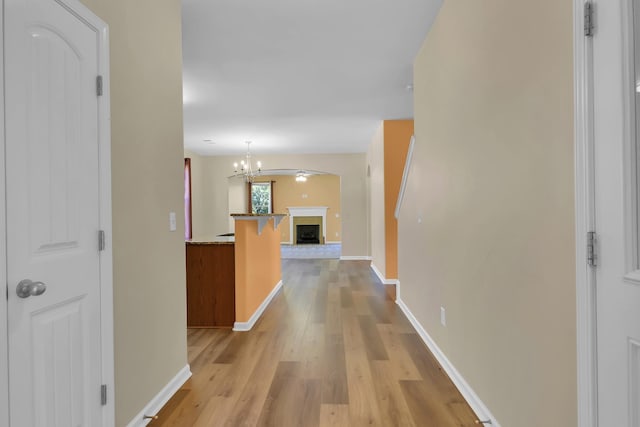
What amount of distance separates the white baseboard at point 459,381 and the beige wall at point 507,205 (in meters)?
0.04

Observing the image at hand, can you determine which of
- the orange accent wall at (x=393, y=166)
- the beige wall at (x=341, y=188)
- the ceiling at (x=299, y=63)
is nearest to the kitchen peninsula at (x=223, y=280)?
the ceiling at (x=299, y=63)

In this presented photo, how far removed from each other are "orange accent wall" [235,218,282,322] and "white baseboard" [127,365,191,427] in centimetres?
107

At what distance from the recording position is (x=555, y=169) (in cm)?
133

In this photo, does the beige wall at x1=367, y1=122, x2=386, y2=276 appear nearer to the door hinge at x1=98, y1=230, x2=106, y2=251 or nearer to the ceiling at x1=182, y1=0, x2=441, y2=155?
the ceiling at x1=182, y1=0, x2=441, y2=155

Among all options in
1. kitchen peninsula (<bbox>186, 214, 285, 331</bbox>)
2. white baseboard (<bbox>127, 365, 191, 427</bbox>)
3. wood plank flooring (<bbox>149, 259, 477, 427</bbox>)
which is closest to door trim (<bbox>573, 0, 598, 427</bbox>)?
wood plank flooring (<bbox>149, 259, 477, 427</bbox>)

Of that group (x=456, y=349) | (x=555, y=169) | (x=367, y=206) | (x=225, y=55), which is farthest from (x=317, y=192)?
(x=555, y=169)

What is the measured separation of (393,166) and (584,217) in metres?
4.89

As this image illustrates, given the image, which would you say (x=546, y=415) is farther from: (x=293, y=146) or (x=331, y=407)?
(x=293, y=146)

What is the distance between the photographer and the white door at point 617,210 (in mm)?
1013

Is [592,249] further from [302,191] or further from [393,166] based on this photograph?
[302,191]

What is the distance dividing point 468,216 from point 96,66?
209cm

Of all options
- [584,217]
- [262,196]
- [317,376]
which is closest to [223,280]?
[317,376]

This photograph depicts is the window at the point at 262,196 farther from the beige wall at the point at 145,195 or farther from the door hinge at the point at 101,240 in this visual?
the door hinge at the point at 101,240

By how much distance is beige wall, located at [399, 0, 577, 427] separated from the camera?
1.31 m
